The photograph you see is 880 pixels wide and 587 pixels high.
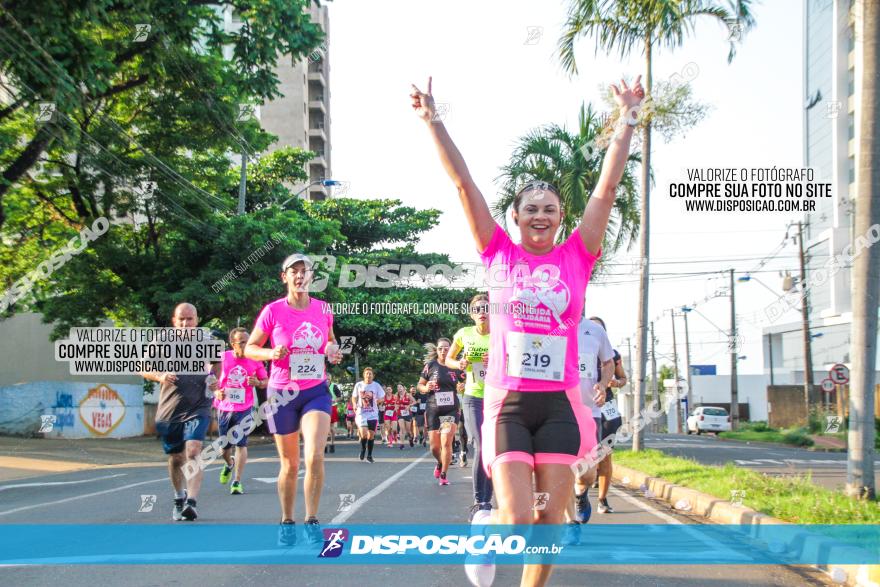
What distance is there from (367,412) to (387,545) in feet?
42.9

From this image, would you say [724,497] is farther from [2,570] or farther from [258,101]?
[258,101]

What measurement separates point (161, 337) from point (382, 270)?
1327 inches

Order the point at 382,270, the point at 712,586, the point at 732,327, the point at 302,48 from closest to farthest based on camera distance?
the point at 712,586
the point at 302,48
the point at 382,270
the point at 732,327

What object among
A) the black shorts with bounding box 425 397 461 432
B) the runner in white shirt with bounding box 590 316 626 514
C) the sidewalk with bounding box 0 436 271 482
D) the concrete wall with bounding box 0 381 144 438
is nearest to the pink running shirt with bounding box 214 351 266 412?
the black shorts with bounding box 425 397 461 432

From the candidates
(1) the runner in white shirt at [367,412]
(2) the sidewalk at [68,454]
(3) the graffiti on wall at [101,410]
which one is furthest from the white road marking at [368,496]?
(3) the graffiti on wall at [101,410]

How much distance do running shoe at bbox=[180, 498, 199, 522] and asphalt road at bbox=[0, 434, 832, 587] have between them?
0.13m

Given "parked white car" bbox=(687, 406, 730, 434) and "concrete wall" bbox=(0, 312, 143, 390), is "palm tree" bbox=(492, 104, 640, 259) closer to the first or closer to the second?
"concrete wall" bbox=(0, 312, 143, 390)

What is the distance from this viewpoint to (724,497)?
10.1 meters

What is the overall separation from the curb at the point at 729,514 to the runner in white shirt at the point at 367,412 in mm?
5789

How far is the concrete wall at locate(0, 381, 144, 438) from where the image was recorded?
27.6 metres

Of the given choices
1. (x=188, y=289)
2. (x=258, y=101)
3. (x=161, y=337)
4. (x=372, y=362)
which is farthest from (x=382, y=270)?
(x=161, y=337)

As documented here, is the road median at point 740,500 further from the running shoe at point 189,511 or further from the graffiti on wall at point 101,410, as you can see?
the graffiti on wall at point 101,410

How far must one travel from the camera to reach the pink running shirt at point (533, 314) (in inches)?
168

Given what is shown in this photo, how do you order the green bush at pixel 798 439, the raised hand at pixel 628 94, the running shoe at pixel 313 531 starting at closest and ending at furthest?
the raised hand at pixel 628 94
the running shoe at pixel 313 531
the green bush at pixel 798 439
